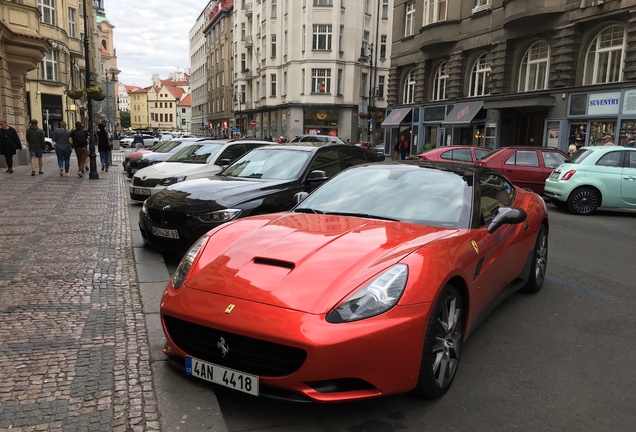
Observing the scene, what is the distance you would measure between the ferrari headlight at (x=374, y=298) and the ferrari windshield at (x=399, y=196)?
41.3 inches

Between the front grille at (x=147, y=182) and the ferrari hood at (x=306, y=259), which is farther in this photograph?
the front grille at (x=147, y=182)

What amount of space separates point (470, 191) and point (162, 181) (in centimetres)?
773

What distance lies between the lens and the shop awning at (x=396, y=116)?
3422cm

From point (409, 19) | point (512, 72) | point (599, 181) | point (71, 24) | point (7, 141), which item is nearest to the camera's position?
point (599, 181)

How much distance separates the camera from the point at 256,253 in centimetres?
336

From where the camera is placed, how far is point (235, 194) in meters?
6.51

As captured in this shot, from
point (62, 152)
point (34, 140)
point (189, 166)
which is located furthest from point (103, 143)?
point (189, 166)

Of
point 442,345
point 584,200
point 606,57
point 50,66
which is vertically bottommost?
point 584,200

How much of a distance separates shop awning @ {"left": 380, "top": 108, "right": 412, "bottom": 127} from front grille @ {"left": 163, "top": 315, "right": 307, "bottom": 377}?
107ft

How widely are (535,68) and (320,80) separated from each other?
2902cm

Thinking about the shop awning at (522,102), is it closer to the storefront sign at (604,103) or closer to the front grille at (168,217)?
the storefront sign at (604,103)

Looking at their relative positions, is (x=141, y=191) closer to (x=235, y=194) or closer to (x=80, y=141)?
(x=235, y=194)

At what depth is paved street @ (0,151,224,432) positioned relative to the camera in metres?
2.88

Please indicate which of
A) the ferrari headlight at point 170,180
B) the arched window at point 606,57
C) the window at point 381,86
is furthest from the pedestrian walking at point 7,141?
the window at point 381,86
